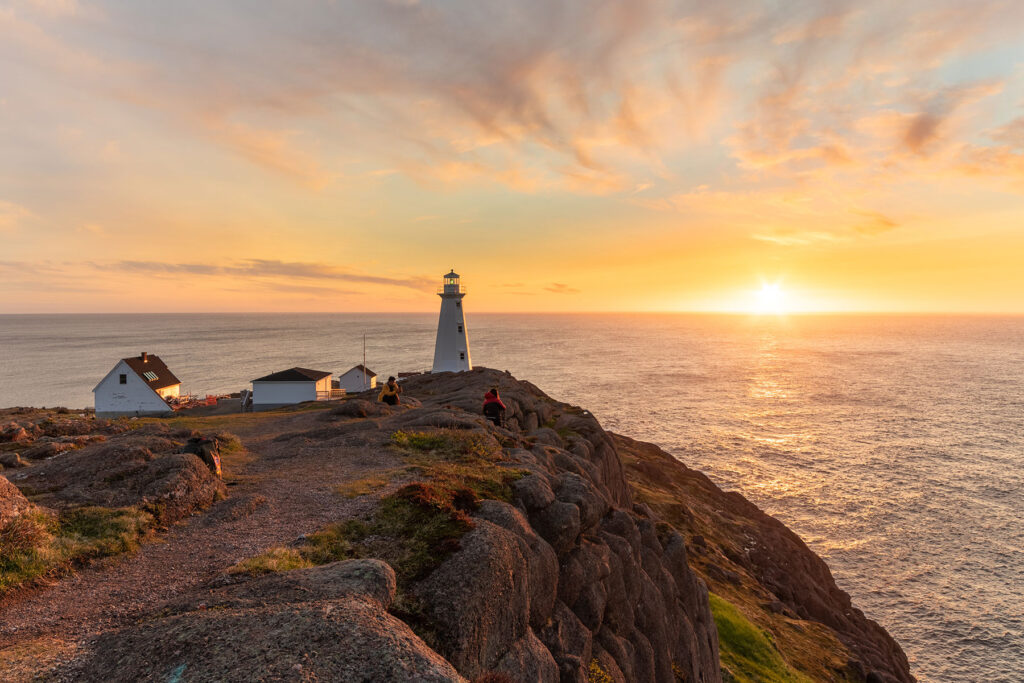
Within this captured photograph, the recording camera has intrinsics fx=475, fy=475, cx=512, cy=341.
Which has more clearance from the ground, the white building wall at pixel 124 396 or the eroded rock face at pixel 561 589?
the eroded rock face at pixel 561 589

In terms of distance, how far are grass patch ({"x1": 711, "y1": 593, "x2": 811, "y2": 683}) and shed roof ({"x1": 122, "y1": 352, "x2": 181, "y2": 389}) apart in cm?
7372

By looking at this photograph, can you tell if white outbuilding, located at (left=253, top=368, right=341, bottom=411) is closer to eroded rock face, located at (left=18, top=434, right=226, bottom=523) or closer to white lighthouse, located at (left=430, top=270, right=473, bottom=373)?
white lighthouse, located at (left=430, top=270, right=473, bottom=373)

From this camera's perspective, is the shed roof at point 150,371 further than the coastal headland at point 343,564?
Yes

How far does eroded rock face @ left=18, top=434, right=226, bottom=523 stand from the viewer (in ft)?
46.8

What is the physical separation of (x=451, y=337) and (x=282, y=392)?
24084 mm

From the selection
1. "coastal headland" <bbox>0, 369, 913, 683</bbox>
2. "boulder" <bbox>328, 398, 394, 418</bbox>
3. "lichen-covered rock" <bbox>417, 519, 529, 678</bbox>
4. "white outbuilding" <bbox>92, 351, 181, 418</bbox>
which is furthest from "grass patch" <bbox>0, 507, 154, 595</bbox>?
"white outbuilding" <bbox>92, 351, 181, 418</bbox>

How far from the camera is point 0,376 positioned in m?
132

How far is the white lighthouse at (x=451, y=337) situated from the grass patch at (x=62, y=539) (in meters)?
56.0

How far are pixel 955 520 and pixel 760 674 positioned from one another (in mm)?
45581

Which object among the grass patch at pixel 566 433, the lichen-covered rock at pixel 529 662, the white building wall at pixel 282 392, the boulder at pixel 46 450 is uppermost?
the boulder at pixel 46 450

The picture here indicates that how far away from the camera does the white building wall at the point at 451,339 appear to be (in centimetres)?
6938

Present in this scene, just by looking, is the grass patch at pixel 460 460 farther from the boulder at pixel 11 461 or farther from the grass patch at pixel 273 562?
the boulder at pixel 11 461

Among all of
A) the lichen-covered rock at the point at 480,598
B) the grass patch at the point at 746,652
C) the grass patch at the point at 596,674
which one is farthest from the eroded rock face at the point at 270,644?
the grass patch at the point at 746,652

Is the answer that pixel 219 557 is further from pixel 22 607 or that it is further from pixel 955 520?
pixel 955 520
